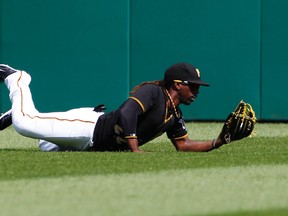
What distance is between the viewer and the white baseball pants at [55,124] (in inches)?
345

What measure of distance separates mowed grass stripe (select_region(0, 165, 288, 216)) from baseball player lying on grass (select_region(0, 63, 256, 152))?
4.14 ft

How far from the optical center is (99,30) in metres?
13.8

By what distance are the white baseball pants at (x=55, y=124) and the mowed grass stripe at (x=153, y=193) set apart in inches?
70.0

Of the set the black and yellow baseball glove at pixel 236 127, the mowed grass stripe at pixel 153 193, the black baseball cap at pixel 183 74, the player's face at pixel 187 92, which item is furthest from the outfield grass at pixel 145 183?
the black baseball cap at pixel 183 74

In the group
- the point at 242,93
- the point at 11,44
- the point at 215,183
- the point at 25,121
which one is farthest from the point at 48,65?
the point at 215,183

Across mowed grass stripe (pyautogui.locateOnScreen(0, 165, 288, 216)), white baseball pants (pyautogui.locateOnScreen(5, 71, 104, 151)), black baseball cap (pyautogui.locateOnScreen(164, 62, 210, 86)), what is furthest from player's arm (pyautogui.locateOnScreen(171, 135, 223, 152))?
mowed grass stripe (pyautogui.locateOnScreen(0, 165, 288, 216))

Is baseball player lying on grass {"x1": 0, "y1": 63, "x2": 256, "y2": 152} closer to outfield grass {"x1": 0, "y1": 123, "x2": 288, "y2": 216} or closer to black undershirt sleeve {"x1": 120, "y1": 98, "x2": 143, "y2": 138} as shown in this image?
black undershirt sleeve {"x1": 120, "y1": 98, "x2": 143, "y2": 138}

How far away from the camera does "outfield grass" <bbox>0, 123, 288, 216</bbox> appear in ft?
18.0

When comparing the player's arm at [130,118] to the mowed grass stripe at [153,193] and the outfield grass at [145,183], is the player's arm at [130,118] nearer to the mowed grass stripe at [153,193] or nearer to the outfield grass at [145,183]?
the outfield grass at [145,183]

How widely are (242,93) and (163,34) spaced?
1.31 metres

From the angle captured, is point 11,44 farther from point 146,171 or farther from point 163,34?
point 146,171

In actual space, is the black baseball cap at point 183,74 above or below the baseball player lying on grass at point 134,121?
above

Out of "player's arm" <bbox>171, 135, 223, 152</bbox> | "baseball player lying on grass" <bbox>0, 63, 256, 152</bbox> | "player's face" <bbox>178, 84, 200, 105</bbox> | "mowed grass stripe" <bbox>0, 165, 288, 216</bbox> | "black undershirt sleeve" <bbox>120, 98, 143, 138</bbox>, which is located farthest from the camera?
"player's arm" <bbox>171, 135, 223, 152</bbox>

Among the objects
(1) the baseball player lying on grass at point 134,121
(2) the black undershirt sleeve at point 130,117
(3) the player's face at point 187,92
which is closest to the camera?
(2) the black undershirt sleeve at point 130,117
